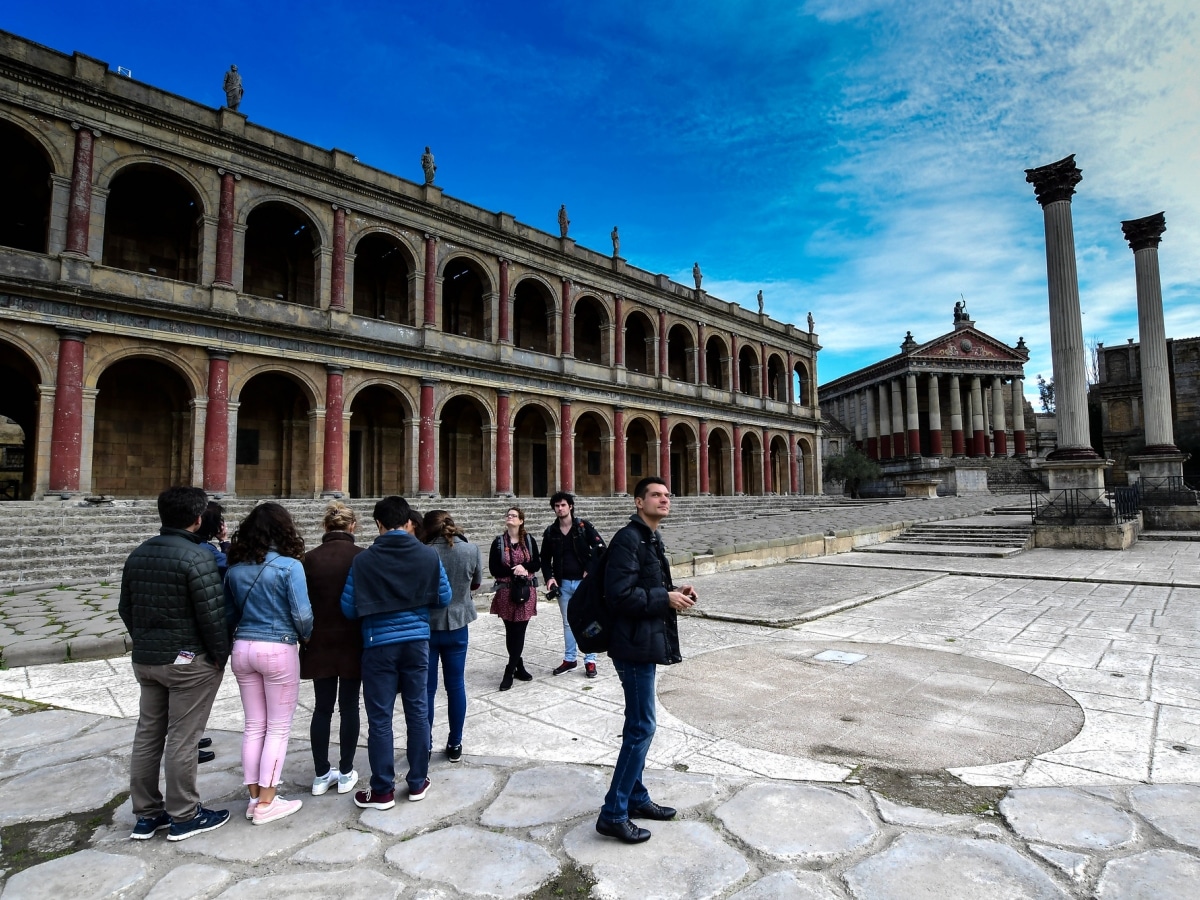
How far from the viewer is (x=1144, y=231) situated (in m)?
21.7

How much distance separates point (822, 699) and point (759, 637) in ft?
7.43

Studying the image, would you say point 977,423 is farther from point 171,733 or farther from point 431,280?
point 171,733

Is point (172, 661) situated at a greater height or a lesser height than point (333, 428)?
lesser

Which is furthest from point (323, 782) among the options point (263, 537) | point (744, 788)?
point (744, 788)

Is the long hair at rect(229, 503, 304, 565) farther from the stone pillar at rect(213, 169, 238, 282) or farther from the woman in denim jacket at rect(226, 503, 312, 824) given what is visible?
the stone pillar at rect(213, 169, 238, 282)

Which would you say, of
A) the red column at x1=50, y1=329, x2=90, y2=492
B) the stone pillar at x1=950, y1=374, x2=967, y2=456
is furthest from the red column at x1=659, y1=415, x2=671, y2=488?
the stone pillar at x1=950, y1=374, x2=967, y2=456

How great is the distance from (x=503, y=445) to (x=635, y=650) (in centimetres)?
2058

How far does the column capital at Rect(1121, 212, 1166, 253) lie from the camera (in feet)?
70.2

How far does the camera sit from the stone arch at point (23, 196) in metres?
16.2

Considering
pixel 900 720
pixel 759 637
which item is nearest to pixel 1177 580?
pixel 759 637

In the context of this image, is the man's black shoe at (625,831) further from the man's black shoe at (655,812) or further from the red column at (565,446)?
the red column at (565,446)

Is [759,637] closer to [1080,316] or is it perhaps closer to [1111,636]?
[1111,636]

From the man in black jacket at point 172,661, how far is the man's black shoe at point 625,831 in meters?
1.90

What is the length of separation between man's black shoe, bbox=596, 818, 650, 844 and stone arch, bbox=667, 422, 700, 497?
27.6 m
